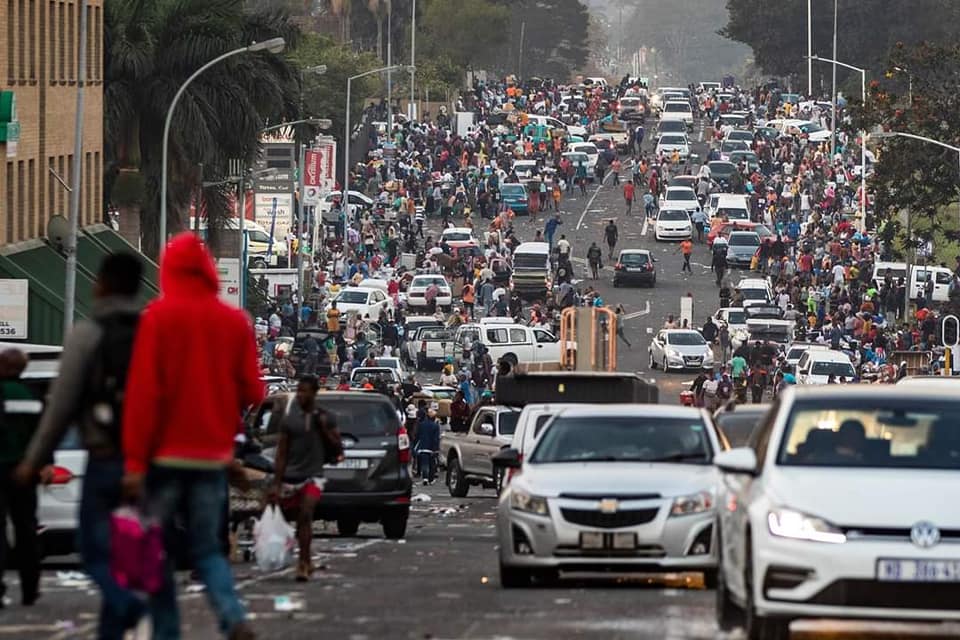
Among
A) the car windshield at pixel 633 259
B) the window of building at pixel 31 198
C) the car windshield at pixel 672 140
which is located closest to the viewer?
the window of building at pixel 31 198

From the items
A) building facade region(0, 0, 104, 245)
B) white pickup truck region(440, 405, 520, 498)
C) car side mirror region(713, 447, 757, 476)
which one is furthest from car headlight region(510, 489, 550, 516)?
building facade region(0, 0, 104, 245)

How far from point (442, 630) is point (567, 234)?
81417 millimetres

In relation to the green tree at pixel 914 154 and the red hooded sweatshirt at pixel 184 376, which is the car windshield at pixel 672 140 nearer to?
the green tree at pixel 914 154

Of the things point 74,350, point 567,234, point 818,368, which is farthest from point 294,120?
point 74,350

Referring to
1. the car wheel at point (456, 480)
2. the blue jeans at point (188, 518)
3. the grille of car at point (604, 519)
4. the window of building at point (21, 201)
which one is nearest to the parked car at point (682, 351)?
the window of building at point (21, 201)

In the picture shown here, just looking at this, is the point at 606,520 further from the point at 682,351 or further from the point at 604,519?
the point at 682,351

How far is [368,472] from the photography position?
2502 cm

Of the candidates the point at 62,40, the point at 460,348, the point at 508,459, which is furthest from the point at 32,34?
the point at 508,459

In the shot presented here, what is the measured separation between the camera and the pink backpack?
34.7ft

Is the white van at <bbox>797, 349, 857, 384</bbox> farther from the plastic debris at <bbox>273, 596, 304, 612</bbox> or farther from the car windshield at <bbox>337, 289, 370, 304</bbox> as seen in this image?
the plastic debris at <bbox>273, 596, 304, 612</bbox>

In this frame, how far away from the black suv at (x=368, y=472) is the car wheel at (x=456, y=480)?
13277 mm

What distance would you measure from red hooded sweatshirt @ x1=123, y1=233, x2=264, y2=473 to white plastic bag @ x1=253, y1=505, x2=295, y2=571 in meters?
7.63

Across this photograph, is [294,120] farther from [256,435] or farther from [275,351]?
[256,435]

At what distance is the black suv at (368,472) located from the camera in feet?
82.0
